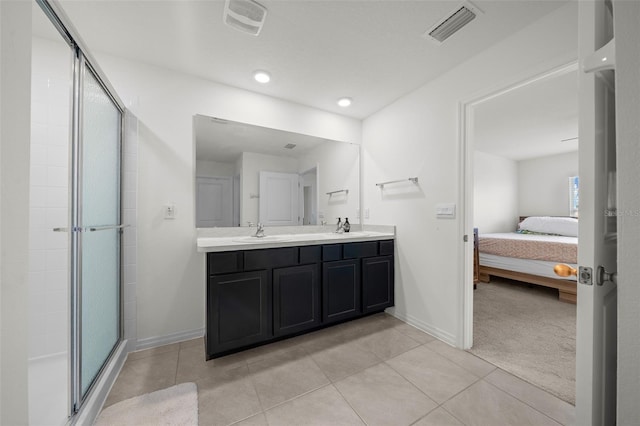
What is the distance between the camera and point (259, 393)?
1460mm

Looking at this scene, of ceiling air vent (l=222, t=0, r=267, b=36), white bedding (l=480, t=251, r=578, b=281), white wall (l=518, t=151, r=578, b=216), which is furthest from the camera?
white wall (l=518, t=151, r=578, b=216)

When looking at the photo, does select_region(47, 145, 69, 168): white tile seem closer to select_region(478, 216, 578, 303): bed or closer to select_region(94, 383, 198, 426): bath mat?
select_region(94, 383, 198, 426): bath mat

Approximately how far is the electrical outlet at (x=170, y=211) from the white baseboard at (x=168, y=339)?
99 cm

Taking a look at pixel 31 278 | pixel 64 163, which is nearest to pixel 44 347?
pixel 31 278

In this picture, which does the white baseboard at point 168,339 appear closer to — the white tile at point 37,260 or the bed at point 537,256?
the white tile at point 37,260

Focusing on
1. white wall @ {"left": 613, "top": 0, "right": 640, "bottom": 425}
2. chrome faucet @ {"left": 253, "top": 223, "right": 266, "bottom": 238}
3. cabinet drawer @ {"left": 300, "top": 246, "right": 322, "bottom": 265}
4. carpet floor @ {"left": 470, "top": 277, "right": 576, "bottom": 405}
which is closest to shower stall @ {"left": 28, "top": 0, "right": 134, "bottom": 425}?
chrome faucet @ {"left": 253, "top": 223, "right": 266, "bottom": 238}

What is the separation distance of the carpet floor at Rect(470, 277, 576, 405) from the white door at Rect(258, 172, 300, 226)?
2030mm

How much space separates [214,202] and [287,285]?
103 centimetres

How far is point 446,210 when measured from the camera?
6.77 feet

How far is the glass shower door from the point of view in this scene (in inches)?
48.9

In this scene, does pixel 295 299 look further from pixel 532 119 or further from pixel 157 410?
pixel 532 119

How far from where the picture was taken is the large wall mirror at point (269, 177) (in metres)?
2.22

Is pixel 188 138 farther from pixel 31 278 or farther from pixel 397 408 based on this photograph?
pixel 397 408

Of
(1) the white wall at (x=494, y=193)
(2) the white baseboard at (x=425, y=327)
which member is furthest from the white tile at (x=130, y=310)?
(1) the white wall at (x=494, y=193)
